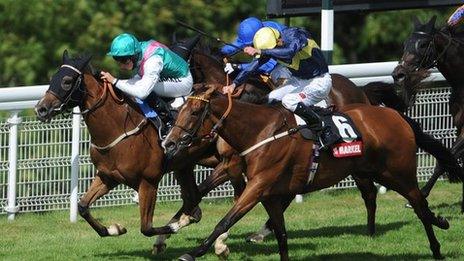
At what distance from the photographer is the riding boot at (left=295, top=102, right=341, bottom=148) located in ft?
33.0

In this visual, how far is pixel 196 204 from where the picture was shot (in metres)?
11.1

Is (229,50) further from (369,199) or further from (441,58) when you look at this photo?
(441,58)

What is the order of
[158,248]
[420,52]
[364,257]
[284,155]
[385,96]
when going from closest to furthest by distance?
1. [284,155]
2. [364,257]
3. [158,248]
4. [385,96]
5. [420,52]

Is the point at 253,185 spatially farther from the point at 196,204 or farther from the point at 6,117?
the point at 6,117

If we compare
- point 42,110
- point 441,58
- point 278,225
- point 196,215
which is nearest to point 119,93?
point 42,110

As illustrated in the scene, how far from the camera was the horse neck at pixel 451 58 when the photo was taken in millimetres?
12109

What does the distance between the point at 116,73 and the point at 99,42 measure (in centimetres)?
43

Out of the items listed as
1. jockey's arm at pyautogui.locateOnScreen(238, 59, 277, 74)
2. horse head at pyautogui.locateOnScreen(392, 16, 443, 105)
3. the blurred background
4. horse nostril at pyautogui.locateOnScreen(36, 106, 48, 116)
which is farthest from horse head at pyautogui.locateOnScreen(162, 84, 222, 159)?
the blurred background

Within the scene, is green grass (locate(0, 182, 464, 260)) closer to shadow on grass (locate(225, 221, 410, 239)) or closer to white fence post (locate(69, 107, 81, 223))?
shadow on grass (locate(225, 221, 410, 239))

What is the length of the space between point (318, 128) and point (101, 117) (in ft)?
5.24

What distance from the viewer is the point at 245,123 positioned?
976cm

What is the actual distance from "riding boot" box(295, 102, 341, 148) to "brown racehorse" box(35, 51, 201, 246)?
118 centimetres

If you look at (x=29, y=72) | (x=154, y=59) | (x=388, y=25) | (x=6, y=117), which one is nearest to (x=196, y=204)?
(x=154, y=59)

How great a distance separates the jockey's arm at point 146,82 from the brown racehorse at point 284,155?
3.04 ft
